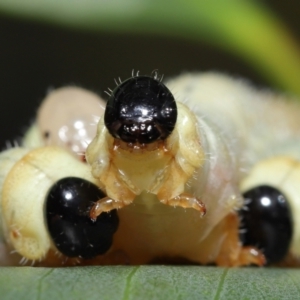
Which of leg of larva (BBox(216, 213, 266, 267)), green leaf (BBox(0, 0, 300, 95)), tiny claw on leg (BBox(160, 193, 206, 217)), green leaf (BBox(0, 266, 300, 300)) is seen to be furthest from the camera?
green leaf (BBox(0, 0, 300, 95))

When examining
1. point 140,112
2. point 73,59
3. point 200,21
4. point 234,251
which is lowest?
point 234,251

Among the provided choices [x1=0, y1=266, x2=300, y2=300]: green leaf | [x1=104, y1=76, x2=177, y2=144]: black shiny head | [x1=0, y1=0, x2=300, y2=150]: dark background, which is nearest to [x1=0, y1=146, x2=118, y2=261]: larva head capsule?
[x1=0, y1=266, x2=300, y2=300]: green leaf

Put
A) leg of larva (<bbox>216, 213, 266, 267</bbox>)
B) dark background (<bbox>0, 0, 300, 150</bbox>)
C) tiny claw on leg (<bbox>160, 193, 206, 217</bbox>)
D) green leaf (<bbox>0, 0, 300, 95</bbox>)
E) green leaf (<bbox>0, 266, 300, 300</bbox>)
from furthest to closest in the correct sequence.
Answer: dark background (<bbox>0, 0, 300, 150</bbox>) → green leaf (<bbox>0, 0, 300, 95</bbox>) → leg of larva (<bbox>216, 213, 266, 267</bbox>) → tiny claw on leg (<bbox>160, 193, 206, 217</bbox>) → green leaf (<bbox>0, 266, 300, 300</bbox>)

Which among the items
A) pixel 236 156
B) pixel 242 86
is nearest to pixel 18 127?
pixel 242 86

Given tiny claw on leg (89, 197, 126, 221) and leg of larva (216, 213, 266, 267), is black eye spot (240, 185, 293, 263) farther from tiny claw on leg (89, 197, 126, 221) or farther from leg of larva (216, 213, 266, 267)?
tiny claw on leg (89, 197, 126, 221)

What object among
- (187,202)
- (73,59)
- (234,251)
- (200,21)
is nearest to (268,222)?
(234,251)

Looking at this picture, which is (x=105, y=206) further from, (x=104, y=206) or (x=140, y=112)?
(x=140, y=112)
